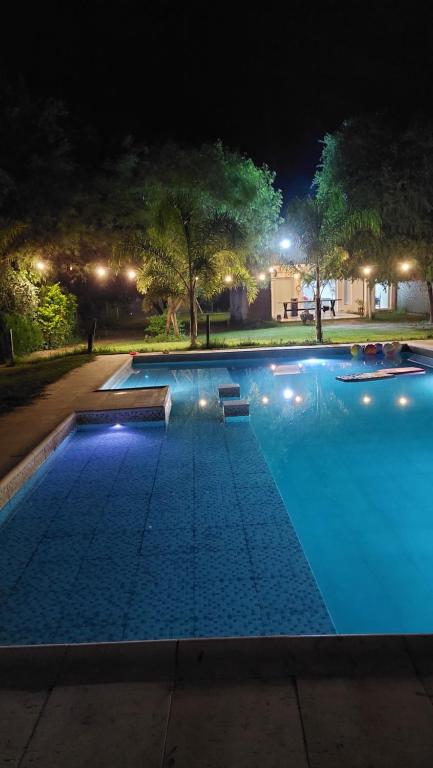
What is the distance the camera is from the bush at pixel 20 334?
13.7 m

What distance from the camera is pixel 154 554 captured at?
3811mm

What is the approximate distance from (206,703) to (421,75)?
730 inches

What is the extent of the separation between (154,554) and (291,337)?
43.8ft

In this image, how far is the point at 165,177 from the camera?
15.9 m

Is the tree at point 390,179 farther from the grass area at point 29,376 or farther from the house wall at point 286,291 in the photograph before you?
the grass area at point 29,376

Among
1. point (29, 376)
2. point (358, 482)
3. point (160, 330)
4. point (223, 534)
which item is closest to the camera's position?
point (223, 534)

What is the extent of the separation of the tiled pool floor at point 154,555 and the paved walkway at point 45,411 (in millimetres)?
378

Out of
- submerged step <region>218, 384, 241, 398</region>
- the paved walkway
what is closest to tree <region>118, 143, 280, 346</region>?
the paved walkway

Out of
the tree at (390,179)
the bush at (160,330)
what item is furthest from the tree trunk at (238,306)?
the tree at (390,179)

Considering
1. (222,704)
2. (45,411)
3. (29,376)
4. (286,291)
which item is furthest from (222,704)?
(286,291)

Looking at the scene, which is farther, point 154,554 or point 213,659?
point 154,554

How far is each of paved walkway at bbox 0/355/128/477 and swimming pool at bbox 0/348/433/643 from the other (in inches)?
13.0

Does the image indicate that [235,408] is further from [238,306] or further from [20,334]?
[238,306]

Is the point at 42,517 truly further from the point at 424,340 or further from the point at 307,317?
the point at 307,317
